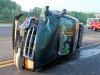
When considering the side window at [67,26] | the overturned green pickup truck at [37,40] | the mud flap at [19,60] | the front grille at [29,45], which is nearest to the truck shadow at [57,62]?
the overturned green pickup truck at [37,40]

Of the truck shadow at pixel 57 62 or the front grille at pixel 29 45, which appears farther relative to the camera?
the truck shadow at pixel 57 62

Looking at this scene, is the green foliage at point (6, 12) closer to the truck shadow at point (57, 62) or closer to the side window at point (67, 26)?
the truck shadow at point (57, 62)

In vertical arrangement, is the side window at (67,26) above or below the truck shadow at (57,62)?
above

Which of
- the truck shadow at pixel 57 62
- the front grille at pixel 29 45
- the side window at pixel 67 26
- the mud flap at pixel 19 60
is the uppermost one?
the side window at pixel 67 26

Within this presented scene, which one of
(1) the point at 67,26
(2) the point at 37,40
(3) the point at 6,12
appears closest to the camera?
(2) the point at 37,40

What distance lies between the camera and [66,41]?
7270 mm

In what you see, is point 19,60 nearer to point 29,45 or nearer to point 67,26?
point 29,45

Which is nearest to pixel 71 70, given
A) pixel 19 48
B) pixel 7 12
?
pixel 19 48

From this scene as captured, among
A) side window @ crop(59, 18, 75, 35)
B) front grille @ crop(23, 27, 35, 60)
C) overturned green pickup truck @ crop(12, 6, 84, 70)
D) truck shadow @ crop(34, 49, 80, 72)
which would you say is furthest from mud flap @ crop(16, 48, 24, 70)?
side window @ crop(59, 18, 75, 35)

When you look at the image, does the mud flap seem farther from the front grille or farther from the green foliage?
the green foliage

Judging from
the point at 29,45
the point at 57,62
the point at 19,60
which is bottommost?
the point at 57,62

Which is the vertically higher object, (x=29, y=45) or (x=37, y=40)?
(x=37, y=40)

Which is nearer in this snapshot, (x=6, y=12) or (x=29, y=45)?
(x=29, y=45)

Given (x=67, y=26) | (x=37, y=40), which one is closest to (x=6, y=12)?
(x=67, y=26)
